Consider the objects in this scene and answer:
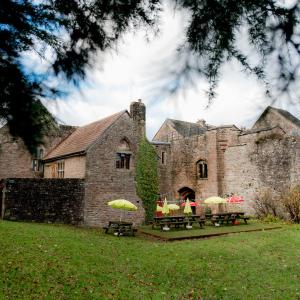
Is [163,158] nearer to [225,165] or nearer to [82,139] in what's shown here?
[225,165]

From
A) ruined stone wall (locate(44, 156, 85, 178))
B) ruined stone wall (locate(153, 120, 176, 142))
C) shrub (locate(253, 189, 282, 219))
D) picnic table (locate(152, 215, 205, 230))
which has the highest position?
ruined stone wall (locate(153, 120, 176, 142))

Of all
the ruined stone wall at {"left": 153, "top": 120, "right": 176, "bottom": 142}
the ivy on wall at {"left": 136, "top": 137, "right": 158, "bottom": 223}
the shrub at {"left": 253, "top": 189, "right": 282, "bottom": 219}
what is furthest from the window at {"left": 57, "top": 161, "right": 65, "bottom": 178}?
the ruined stone wall at {"left": 153, "top": 120, "right": 176, "bottom": 142}

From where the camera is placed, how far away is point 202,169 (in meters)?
26.3

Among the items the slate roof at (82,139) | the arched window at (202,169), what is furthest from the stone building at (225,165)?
the slate roof at (82,139)

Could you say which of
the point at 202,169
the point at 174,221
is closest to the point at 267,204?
the point at 202,169

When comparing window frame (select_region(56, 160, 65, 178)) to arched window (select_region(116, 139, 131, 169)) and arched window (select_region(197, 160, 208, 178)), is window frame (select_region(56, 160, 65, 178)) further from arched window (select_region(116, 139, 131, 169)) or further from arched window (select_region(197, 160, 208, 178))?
arched window (select_region(197, 160, 208, 178))

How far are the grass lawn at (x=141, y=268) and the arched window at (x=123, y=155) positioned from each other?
28.7ft

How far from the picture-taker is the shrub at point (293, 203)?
781 inches

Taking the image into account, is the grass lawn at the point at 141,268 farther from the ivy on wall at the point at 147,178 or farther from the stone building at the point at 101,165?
the ivy on wall at the point at 147,178

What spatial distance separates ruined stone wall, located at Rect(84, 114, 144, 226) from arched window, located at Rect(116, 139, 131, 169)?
241mm

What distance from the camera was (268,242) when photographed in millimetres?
13711

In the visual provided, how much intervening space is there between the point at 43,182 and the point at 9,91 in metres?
17.1

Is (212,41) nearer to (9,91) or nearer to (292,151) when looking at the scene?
(9,91)

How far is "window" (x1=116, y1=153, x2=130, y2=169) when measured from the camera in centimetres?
2208
